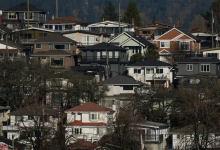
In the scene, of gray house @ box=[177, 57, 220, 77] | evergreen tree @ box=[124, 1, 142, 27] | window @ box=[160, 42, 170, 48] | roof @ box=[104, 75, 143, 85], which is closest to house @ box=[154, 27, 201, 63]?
window @ box=[160, 42, 170, 48]

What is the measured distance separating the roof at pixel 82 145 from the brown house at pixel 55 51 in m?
17.4

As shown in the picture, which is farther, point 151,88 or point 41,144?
point 151,88

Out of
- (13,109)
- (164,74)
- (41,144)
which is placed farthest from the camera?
(164,74)

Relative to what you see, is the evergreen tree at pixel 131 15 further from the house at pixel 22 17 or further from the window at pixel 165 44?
the window at pixel 165 44

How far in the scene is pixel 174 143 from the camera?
37.4 metres

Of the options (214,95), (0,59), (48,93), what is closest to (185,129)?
(214,95)

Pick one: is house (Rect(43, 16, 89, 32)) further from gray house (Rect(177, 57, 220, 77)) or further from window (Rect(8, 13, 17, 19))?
gray house (Rect(177, 57, 220, 77))

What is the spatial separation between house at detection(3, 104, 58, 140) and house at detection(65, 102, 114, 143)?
105 centimetres

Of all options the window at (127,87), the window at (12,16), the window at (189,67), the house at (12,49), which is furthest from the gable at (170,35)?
the window at (12,16)

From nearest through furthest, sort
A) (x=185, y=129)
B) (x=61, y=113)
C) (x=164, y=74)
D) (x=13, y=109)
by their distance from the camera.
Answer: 1. (x=185, y=129)
2. (x=61, y=113)
3. (x=13, y=109)
4. (x=164, y=74)

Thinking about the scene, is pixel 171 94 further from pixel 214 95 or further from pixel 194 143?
pixel 194 143

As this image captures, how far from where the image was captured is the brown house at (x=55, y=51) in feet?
171

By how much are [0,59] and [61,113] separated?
912cm

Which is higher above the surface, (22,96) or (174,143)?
(22,96)
